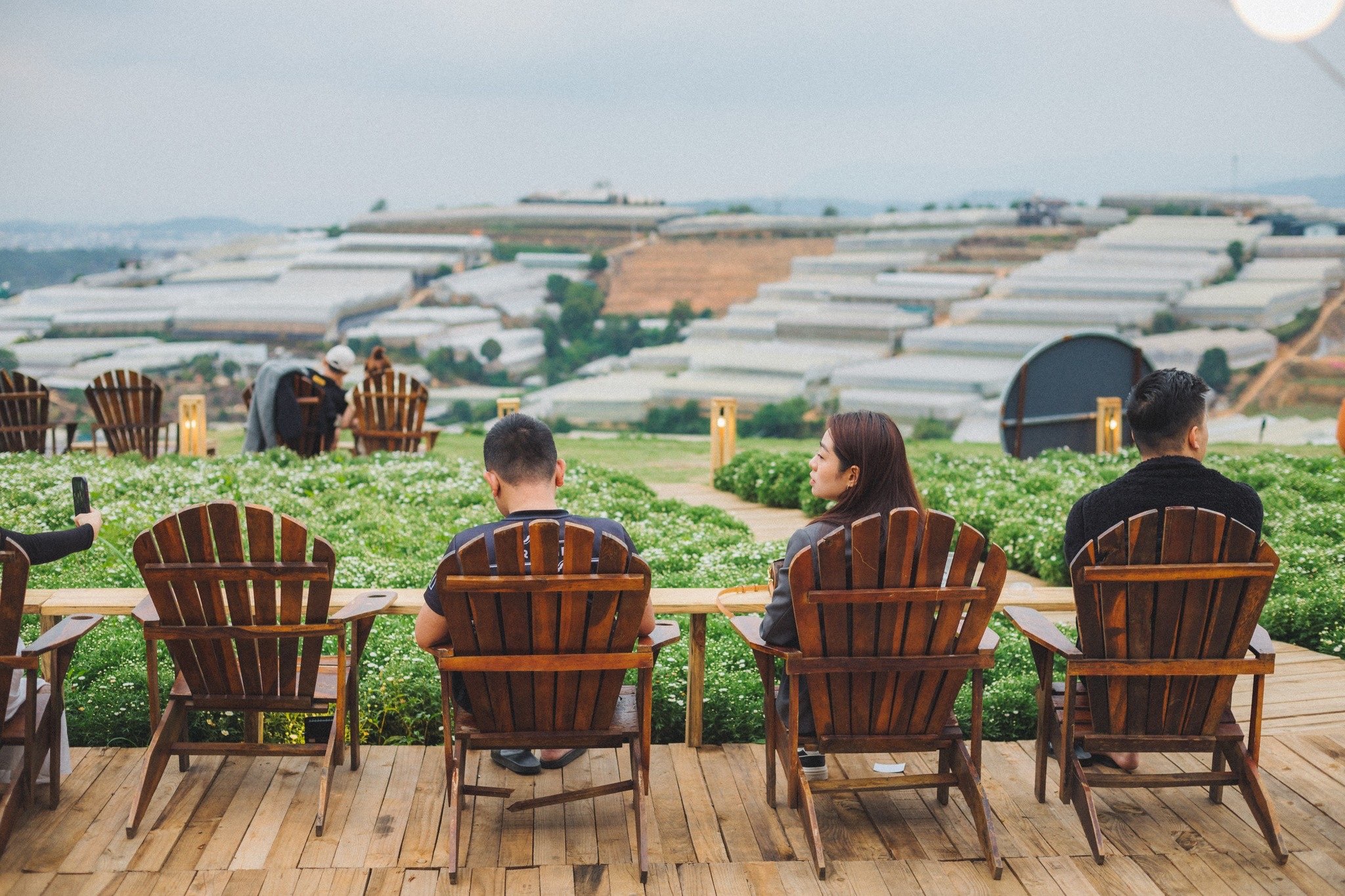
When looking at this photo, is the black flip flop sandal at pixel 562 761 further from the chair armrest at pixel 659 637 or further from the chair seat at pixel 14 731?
the chair seat at pixel 14 731

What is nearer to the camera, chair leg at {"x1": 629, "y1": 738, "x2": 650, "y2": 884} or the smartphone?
chair leg at {"x1": 629, "y1": 738, "x2": 650, "y2": 884}

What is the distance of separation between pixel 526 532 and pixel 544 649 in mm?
306

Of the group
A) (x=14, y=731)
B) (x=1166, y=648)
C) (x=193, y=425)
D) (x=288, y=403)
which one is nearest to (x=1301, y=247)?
(x=288, y=403)

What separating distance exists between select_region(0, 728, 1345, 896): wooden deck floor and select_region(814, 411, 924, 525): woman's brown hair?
0.92m

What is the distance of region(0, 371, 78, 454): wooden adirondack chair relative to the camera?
10.9 meters

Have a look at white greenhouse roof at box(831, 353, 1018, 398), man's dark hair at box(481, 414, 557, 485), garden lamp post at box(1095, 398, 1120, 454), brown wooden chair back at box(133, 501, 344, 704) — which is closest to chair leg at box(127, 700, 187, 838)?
brown wooden chair back at box(133, 501, 344, 704)

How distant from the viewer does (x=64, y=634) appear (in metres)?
3.30

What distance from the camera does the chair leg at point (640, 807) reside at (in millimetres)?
3078

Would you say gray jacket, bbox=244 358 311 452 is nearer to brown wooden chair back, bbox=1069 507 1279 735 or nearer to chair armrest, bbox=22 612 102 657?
chair armrest, bbox=22 612 102 657

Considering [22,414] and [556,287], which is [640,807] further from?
[556,287]

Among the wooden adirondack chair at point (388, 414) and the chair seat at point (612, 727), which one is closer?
the chair seat at point (612, 727)

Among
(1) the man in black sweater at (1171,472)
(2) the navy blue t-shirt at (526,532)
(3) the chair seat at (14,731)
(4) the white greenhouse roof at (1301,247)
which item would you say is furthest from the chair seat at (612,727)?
(4) the white greenhouse roof at (1301,247)

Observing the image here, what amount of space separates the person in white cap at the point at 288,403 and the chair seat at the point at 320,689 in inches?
289

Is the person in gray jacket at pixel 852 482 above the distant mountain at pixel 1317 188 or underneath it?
underneath
